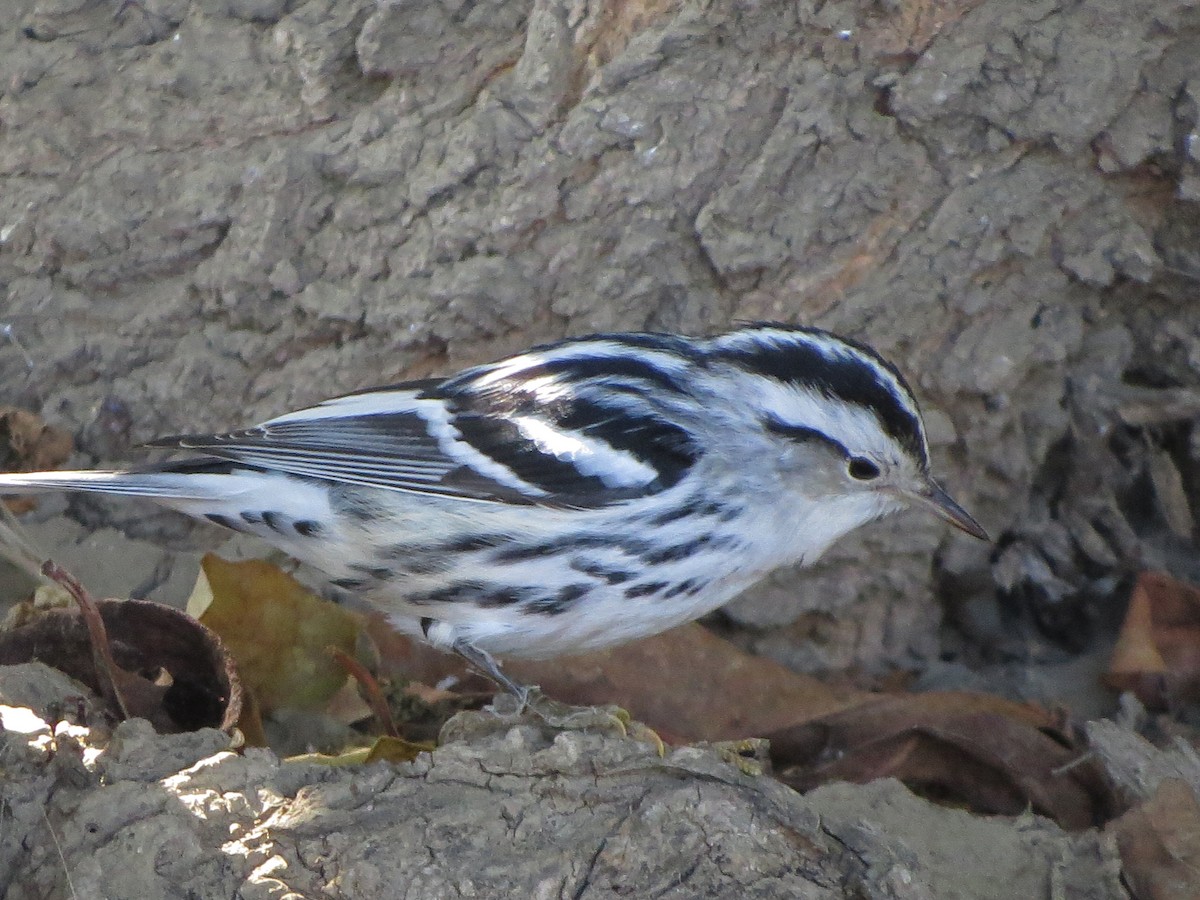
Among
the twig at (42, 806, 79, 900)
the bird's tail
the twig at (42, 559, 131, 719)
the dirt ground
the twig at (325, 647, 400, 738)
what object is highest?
the dirt ground

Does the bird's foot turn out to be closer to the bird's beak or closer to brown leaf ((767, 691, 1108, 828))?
brown leaf ((767, 691, 1108, 828))

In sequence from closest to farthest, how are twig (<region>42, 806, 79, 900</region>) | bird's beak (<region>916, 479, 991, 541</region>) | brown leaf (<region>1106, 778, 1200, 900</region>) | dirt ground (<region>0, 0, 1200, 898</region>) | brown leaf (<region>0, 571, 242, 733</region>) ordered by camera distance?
twig (<region>42, 806, 79, 900</region>) < brown leaf (<region>1106, 778, 1200, 900</region>) < brown leaf (<region>0, 571, 242, 733</region>) < bird's beak (<region>916, 479, 991, 541</region>) < dirt ground (<region>0, 0, 1200, 898</region>)

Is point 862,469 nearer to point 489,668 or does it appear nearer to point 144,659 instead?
point 489,668

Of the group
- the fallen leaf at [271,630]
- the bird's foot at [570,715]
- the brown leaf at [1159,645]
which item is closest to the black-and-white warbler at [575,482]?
the bird's foot at [570,715]

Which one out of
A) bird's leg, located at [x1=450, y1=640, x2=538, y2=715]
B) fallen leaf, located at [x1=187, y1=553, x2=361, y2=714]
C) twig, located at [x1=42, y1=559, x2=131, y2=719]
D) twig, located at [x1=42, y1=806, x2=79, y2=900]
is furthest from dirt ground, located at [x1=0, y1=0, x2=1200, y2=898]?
twig, located at [x1=42, y1=806, x2=79, y2=900]

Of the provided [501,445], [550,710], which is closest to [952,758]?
[550,710]

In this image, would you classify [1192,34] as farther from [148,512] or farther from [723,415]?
[148,512]

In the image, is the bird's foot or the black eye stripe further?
the black eye stripe
